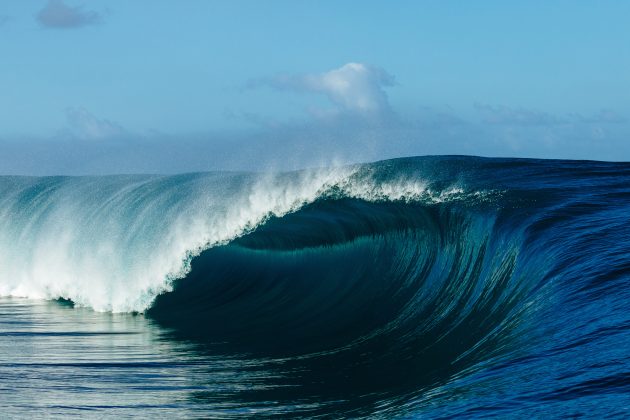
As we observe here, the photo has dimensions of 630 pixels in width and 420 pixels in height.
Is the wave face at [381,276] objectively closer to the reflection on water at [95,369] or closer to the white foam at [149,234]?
the white foam at [149,234]

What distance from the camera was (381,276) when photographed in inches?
465

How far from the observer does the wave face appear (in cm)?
556

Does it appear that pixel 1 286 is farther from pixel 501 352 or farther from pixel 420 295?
pixel 501 352

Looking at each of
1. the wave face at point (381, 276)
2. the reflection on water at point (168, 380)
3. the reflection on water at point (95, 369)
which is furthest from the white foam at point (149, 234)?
the reflection on water at point (168, 380)

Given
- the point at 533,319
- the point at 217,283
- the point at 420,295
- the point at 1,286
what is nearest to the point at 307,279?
→ the point at 217,283

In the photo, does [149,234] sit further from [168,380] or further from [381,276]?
[168,380]

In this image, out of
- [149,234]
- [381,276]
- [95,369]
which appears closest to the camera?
[95,369]

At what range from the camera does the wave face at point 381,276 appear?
5562 millimetres

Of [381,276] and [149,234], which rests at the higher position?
[149,234]

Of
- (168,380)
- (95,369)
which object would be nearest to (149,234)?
(95,369)

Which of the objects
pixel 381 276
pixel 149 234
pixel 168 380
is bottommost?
pixel 168 380

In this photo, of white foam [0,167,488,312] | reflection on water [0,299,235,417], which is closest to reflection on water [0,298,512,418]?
reflection on water [0,299,235,417]

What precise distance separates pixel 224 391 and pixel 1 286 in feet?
36.6

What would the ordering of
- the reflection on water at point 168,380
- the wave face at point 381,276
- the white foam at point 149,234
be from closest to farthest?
the wave face at point 381,276
the reflection on water at point 168,380
the white foam at point 149,234
